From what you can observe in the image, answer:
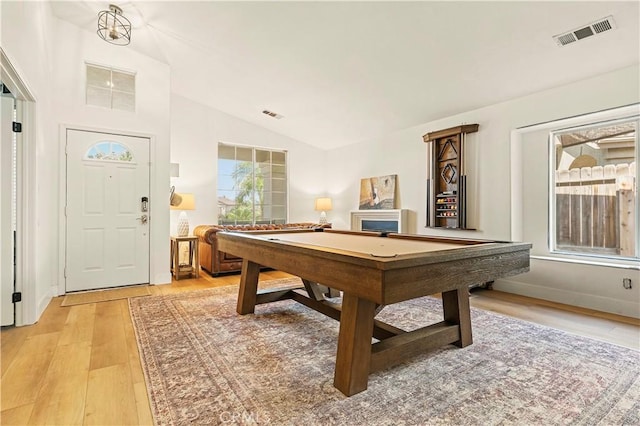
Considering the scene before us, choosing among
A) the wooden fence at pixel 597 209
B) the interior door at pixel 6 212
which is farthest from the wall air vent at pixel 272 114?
the wooden fence at pixel 597 209

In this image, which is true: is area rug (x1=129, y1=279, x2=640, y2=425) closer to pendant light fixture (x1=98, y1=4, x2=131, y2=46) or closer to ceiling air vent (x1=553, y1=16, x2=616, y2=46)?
ceiling air vent (x1=553, y1=16, x2=616, y2=46)

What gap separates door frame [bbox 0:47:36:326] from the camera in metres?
2.70

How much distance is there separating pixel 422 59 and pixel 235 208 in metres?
4.25

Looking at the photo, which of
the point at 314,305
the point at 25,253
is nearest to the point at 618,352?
the point at 314,305

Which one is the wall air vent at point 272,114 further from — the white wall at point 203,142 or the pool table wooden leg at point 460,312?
the pool table wooden leg at point 460,312

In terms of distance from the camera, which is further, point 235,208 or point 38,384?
point 235,208

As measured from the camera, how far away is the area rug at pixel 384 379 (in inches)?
59.1

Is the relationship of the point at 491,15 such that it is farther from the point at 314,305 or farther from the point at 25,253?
the point at 25,253

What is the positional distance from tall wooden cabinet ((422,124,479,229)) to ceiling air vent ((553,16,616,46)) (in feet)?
4.78

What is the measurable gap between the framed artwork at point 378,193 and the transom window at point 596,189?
2309mm

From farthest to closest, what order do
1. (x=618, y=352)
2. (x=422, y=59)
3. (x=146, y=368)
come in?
(x=422, y=59)
(x=618, y=352)
(x=146, y=368)

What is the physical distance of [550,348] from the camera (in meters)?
2.26

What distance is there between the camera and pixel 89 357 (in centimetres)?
211

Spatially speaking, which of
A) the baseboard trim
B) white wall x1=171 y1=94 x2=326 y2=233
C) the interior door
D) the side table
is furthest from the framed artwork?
the interior door
